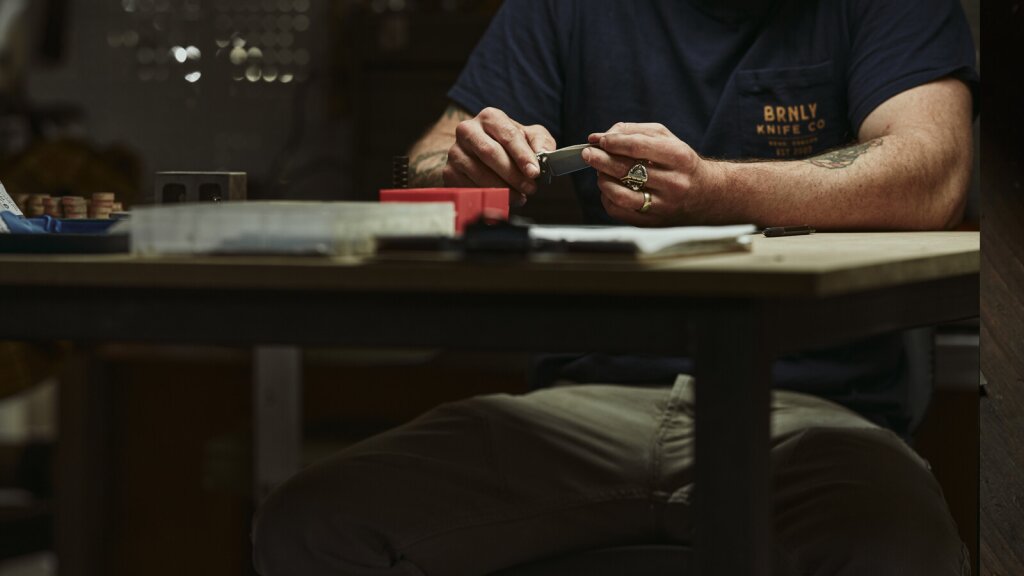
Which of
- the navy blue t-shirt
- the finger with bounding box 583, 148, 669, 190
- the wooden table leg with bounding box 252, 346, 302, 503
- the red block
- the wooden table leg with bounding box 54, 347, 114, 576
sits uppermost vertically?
the navy blue t-shirt

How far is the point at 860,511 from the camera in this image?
123cm

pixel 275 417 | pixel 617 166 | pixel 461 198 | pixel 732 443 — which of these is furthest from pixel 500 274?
pixel 275 417

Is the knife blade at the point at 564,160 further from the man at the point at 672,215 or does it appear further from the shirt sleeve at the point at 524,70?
the shirt sleeve at the point at 524,70

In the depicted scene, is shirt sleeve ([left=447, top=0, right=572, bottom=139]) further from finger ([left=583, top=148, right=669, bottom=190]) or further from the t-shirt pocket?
finger ([left=583, top=148, right=669, bottom=190])

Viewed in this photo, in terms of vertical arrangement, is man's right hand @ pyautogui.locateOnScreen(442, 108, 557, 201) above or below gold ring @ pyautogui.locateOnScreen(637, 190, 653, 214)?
above

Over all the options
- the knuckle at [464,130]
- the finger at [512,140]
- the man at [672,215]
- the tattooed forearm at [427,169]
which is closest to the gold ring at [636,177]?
the man at [672,215]

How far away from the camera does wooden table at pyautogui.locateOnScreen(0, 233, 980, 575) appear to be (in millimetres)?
821

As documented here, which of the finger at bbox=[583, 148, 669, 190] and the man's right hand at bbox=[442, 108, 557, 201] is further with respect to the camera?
the man's right hand at bbox=[442, 108, 557, 201]

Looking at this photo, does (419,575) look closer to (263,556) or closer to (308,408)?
(263,556)

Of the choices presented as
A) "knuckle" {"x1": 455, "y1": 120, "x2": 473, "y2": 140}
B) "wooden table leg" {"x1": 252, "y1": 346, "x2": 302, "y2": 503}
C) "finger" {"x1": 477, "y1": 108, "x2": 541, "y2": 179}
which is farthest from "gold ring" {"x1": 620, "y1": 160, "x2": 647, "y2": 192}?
"wooden table leg" {"x1": 252, "y1": 346, "x2": 302, "y2": 503}

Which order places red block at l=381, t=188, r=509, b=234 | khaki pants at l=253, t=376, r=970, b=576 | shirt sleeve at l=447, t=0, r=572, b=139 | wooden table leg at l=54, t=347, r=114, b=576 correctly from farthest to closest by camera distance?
wooden table leg at l=54, t=347, r=114, b=576 → shirt sleeve at l=447, t=0, r=572, b=139 → khaki pants at l=253, t=376, r=970, b=576 → red block at l=381, t=188, r=509, b=234

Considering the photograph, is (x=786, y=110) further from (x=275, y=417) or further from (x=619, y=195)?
(x=275, y=417)

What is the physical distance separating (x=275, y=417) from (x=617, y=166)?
1.30 m

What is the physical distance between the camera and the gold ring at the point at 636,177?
1.29 metres
